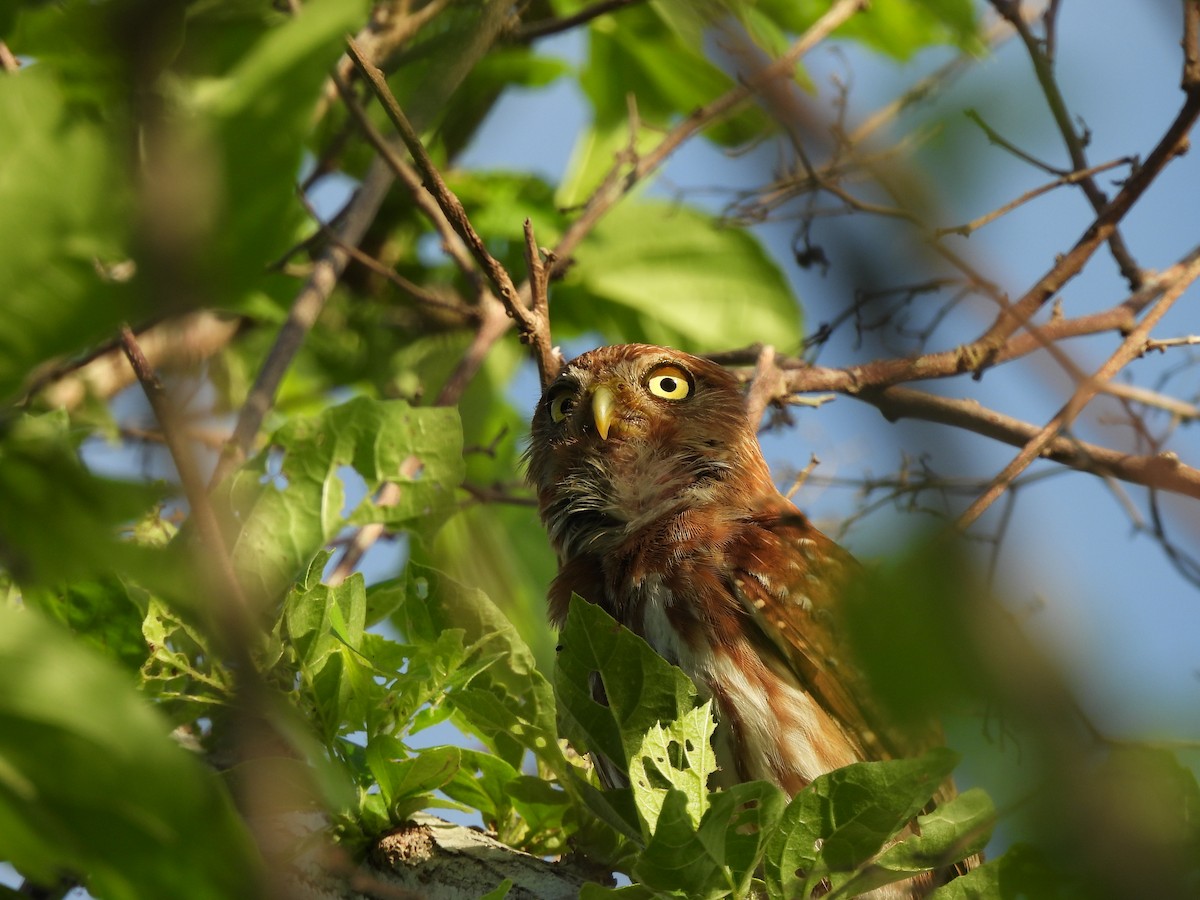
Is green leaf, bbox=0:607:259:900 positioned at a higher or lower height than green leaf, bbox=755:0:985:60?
lower

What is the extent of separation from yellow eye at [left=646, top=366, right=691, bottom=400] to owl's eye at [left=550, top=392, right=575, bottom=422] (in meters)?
0.30

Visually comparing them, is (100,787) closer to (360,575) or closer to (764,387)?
(360,575)

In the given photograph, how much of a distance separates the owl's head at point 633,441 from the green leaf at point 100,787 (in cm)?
292

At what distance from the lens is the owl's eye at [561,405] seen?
15.1 ft

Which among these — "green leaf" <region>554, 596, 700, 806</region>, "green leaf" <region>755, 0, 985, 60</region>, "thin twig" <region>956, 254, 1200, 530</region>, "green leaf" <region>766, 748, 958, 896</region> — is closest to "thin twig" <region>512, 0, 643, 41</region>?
"green leaf" <region>755, 0, 985, 60</region>

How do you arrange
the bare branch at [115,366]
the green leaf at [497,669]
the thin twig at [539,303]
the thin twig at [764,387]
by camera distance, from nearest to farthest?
1. the green leaf at [497,669]
2. the thin twig at [539,303]
3. the thin twig at [764,387]
4. the bare branch at [115,366]

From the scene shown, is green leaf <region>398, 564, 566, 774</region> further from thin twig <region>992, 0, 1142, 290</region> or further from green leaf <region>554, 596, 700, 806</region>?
thin twig <region>992, 0, 1142, 290</region>

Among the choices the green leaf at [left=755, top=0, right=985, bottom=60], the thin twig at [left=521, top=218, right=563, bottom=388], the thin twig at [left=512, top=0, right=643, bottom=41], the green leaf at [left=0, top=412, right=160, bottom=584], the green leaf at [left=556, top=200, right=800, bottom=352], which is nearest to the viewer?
the green leaf at [left=0, top=412, right=160, bottom=584]

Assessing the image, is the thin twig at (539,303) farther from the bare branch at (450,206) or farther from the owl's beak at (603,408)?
the owl's beak at (603,408)

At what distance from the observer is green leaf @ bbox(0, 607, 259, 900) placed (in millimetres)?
987

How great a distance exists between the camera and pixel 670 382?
4633mm

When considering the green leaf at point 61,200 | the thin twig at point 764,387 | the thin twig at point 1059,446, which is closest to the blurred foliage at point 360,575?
the green leaf at point 61,200

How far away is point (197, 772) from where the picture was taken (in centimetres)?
103

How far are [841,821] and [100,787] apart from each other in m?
1.52
